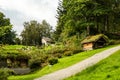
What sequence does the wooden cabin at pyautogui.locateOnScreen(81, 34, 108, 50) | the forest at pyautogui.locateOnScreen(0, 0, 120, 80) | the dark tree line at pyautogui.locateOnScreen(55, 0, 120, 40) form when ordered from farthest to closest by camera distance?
the dark tree line at pyautogui.locateOnScreen(55, 0, 120, 40), the wooden cabin at pyautogui.locateOnScreen(81, 34, 108, 50), the forest at pyautogui.locateOnScreen(0, 0, 120, 80)

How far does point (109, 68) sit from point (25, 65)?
34079mm

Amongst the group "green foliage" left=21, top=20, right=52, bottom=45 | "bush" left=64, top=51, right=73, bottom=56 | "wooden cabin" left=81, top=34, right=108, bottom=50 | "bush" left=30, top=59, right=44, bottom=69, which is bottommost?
"bush" left=30, top=59, right=44, bottom=69

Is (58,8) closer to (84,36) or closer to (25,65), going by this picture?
(84,36)

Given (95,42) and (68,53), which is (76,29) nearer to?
(95,42)

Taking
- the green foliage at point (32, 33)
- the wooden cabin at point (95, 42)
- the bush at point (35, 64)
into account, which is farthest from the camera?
the green foliage at point (32, 33)

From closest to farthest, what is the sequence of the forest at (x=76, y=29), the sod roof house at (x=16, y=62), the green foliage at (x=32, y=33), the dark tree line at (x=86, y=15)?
1. the sod roof house at (x=16, y=62)
2. the forest at (x=76, y=29)
3. the dark tree line at (x=86, y=15)
4. the green foliage at (x=32, y=33)

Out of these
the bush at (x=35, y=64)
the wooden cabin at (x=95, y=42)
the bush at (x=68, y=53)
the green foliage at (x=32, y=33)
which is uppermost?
the green foliage at (x=32, y=33)

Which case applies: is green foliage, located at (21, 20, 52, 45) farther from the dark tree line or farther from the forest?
the dark tree line

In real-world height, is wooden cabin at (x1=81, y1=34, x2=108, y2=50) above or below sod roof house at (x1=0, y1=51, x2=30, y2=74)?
above

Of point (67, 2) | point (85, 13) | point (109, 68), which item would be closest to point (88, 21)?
point (85, 13)

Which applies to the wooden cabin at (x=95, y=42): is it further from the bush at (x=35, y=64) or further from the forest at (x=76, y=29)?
the bush at (x=35, y=64)

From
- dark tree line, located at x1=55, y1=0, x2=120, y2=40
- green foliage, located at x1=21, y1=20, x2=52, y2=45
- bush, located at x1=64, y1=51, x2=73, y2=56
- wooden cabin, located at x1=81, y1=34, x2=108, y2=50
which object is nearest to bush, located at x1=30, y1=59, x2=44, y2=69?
bush, located at x1=64, y1=51, x2=73, y2=56

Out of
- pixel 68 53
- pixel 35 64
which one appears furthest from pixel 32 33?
pixel 35 64

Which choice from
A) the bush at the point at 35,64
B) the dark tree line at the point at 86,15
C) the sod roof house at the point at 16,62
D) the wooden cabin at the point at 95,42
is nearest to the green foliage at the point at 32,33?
the dark tree line at the point at 86,15
